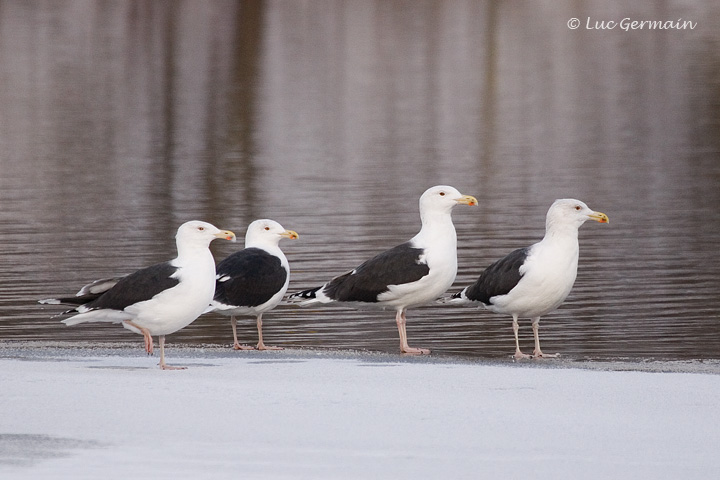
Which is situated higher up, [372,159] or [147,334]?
[372,159]

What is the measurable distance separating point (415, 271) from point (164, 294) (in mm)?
2397

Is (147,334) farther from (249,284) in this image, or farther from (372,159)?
(372,159)

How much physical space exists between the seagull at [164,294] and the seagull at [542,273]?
8.09 feet

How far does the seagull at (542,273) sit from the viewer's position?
1134 cm

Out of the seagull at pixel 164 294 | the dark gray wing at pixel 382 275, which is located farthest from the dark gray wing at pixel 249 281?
the seagull at pixel 164 294

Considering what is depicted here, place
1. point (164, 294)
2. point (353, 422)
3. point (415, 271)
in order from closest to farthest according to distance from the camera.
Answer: point (353, 422), point (164, 294), point (415, 271)

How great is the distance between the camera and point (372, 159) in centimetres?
3247

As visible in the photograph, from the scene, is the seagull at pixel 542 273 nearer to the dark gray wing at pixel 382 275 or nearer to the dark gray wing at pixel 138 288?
the dark gray wing at pixel 382 275

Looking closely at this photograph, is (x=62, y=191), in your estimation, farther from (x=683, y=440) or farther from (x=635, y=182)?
(x=683, y=440)

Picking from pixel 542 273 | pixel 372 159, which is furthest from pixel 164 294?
pixel 372 159

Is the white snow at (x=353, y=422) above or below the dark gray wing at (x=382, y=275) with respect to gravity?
below

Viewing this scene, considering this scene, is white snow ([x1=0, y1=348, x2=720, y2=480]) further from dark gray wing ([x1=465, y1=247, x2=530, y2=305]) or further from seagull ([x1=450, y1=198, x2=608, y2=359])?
dark gray wing ([x1=465, y1=247, x2=530, y2=305])

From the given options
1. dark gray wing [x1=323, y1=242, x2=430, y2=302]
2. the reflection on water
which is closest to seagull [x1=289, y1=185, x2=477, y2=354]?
dark gray wing [x1=323, y1=242, x2=430, y2=302]

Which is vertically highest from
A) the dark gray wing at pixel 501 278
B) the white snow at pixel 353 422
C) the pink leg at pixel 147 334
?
the dark gray wing at pixel 501 278
